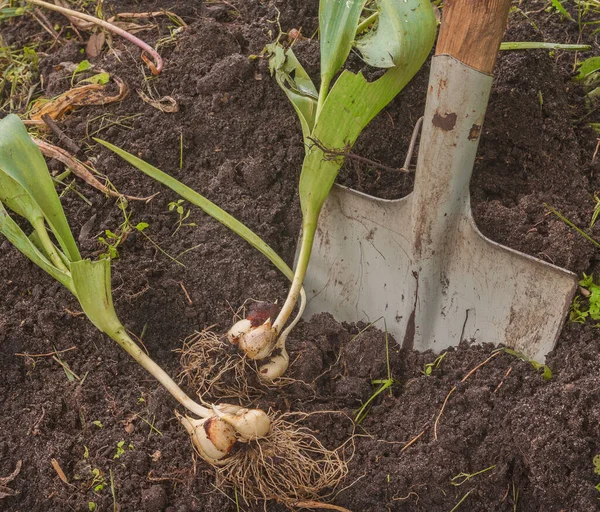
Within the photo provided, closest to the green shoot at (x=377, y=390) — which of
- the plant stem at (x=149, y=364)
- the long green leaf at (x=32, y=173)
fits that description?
the plant stem at (x=149, y=364)

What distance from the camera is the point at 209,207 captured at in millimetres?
1661

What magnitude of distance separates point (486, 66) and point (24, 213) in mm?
992

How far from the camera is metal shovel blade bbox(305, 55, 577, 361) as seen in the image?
1.38 metres

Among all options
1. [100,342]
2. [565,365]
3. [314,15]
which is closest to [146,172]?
[100,342]

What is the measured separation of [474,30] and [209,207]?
70 centimetres

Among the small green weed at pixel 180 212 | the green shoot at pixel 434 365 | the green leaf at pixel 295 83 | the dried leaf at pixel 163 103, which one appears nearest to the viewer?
the green shoot at pixel 434 365

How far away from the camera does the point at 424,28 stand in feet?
4.71

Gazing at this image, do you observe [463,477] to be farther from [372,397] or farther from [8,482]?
[8,482]

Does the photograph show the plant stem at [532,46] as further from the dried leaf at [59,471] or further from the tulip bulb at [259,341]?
the dried leaf at [59,471]

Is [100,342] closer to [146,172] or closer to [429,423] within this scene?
[146,172]

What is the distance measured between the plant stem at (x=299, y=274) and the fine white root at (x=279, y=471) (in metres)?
0.23

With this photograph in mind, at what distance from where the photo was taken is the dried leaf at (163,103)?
185cm

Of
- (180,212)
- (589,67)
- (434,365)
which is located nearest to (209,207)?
(180,212)

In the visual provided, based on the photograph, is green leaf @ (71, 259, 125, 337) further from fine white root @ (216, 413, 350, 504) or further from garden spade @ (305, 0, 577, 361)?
garden spade @ (305, 0, 577, 361)
